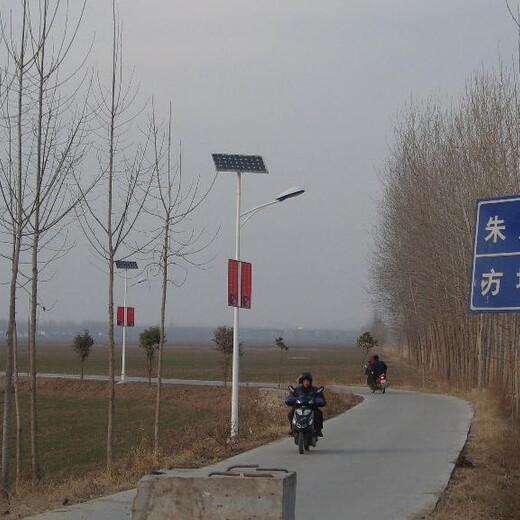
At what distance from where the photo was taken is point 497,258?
29.6ft

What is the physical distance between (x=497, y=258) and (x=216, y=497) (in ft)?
11.0

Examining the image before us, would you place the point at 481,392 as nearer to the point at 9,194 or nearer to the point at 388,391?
the point at 388,391

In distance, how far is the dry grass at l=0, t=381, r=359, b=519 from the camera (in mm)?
12086

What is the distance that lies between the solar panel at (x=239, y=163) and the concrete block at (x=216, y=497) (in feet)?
43.7

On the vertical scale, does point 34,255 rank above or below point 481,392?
above

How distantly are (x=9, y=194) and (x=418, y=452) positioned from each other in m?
8.02

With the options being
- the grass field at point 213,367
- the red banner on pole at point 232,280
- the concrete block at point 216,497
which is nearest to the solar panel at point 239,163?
the red banner on pole at point 232,280

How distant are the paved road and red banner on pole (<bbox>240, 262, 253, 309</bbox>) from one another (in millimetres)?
3192

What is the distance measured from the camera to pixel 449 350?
1847 inches

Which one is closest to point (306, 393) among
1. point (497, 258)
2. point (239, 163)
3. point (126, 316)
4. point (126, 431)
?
point (239, 163)

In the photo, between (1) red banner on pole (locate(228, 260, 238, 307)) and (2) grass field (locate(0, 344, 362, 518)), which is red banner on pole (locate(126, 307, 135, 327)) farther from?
(1) red banner on pole (locate(228, 260, 238, 307))

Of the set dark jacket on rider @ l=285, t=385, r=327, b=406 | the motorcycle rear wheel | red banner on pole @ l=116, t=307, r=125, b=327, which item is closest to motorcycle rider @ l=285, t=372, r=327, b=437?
dark jacket on rider @ l=285, t=385, r=327, b=406

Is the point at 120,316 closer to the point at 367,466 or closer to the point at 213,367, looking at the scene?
the point at 367,466

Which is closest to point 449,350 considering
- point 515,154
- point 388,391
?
point 388,391
